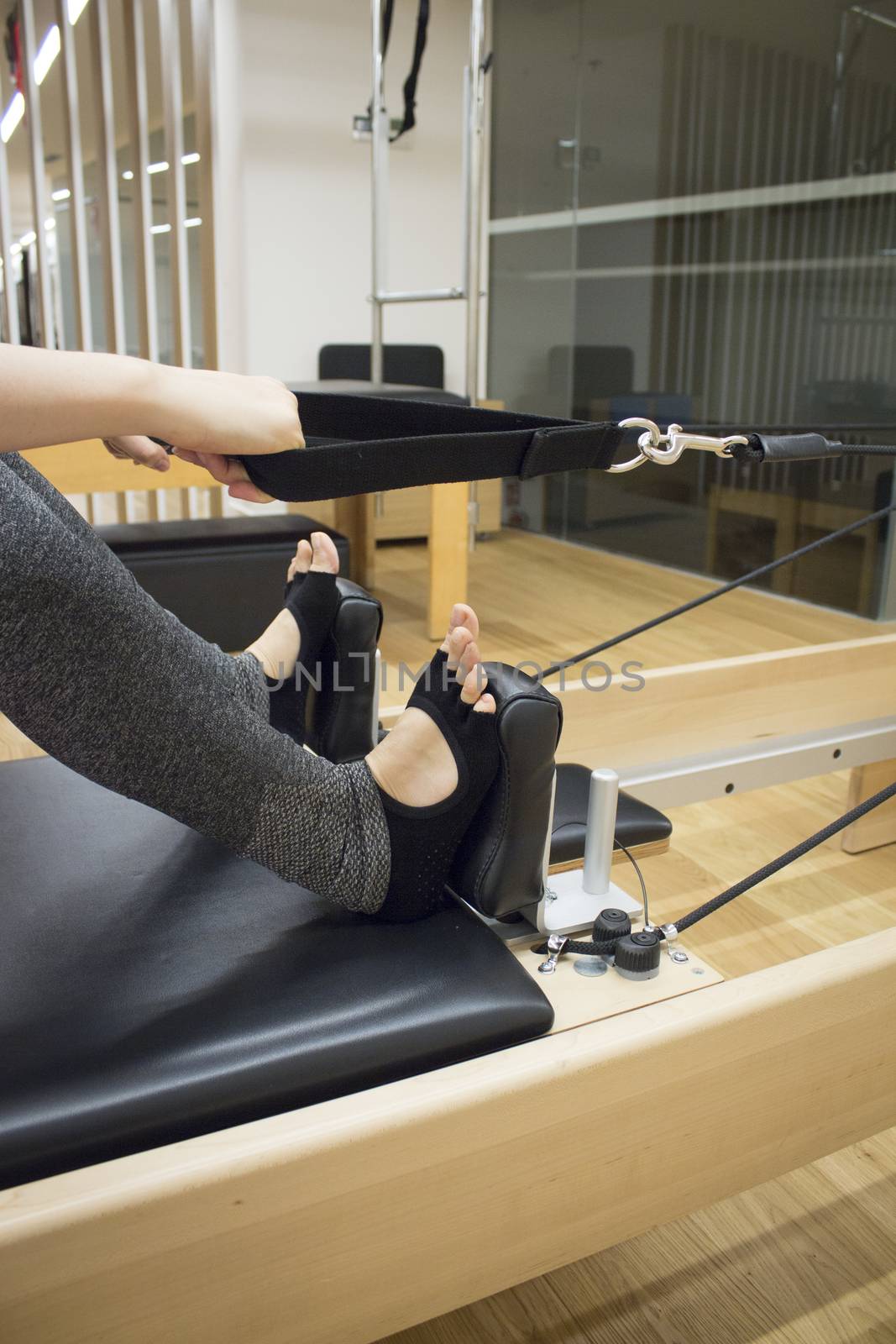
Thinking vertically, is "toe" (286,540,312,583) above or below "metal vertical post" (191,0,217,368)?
below

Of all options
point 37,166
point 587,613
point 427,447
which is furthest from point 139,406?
point 37,166

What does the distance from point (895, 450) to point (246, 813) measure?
0.89 meters

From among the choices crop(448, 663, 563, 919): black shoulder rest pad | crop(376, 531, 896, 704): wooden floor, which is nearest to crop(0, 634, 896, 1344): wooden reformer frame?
crop(448, 663, 563, 919): black shoulder rest pad

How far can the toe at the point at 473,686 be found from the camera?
878 mm

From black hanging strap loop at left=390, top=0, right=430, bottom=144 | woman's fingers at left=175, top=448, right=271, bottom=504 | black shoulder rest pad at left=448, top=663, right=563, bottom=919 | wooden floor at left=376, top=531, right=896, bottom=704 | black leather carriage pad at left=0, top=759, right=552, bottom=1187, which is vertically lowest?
wooden floor at left=376, top=531, right=896, bottom=704

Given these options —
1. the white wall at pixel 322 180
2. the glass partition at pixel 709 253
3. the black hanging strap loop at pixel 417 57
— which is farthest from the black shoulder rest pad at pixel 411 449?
the white wall at pixel 322 180

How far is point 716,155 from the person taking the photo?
349cm

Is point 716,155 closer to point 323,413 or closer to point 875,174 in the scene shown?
point 875,174

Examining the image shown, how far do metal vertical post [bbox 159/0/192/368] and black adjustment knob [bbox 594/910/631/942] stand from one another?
296cm

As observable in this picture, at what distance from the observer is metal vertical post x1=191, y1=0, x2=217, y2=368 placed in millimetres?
3477

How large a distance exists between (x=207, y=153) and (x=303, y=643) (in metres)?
3.06

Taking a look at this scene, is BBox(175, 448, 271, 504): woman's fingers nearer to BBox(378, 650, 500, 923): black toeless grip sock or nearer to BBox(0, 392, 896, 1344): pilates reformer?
BBox(0, 392, 896, 1344): pilates reformer

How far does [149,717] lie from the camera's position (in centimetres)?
77

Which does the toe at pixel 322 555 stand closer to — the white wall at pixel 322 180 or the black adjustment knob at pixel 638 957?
the black adjustment knob at pixel 638 957
